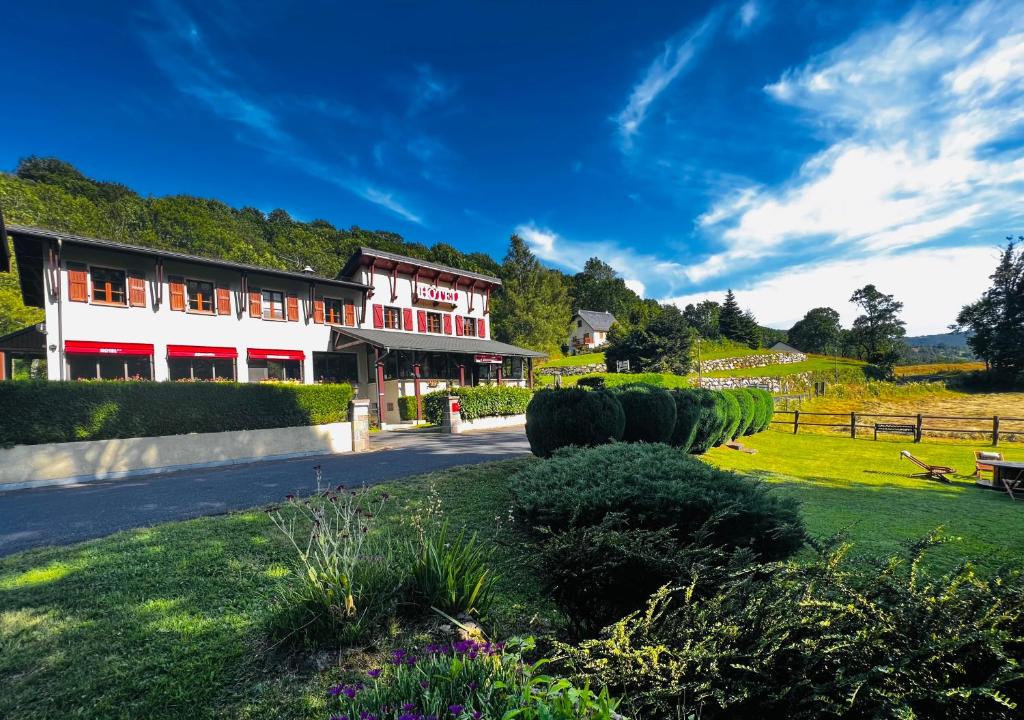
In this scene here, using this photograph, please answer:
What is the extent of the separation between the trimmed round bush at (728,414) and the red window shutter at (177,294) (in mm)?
22600

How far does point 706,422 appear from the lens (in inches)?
500

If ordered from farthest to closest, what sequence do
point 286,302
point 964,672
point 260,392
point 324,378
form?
point 324,378 → point 286,302 → point 260,392 → point 964,672

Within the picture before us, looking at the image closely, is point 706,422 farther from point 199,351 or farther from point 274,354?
point 199,351

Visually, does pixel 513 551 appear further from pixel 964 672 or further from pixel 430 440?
pixel 430 440

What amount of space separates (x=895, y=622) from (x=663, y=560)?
4.14 ft

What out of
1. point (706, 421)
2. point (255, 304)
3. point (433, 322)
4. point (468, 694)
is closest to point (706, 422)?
point (706, 421)

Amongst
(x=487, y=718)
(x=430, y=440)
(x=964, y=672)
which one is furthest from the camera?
(x=430, y=440)

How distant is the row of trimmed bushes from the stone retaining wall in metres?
35.4

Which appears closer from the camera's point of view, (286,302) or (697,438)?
(697,438)

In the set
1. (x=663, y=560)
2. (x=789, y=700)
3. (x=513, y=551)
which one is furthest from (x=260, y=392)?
(x=789, y=700)

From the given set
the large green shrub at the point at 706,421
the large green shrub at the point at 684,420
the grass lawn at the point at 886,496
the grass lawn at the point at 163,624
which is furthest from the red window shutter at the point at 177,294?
the grass lawn at the point at 886,496

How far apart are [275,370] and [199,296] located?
4.84 meters

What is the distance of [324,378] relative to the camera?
24094 millimetres

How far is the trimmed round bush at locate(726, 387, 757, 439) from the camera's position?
55.7 feet
